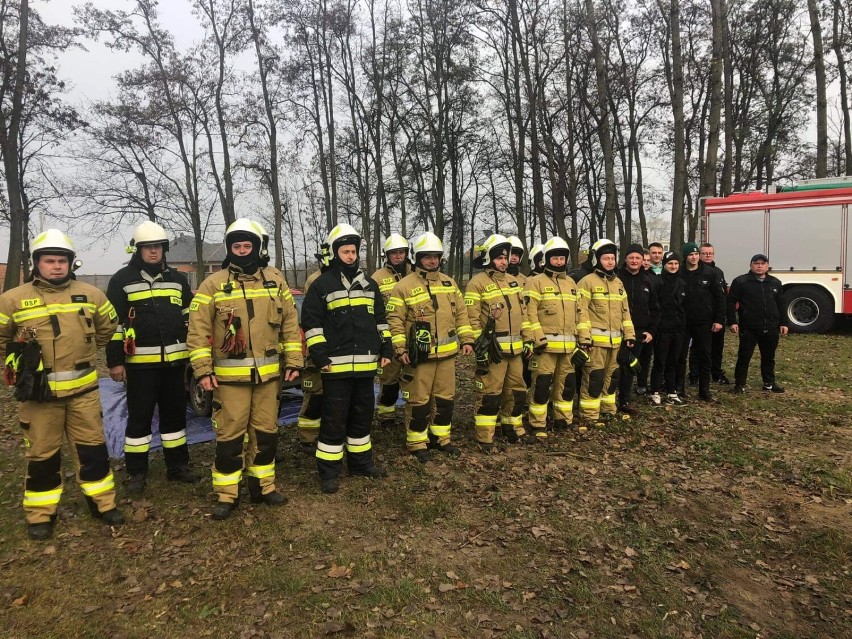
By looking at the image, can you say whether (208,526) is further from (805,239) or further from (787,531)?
(805,239)

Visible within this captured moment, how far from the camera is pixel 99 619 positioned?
10.1 feet

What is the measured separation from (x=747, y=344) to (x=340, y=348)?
21.2 feet

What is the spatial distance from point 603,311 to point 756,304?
2.95 metres

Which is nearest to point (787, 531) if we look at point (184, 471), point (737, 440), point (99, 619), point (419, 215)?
point (737, 440)

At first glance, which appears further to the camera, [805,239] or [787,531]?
[805,239]

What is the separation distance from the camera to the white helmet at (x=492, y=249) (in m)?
5.98

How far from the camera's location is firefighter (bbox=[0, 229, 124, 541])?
3.81 meters

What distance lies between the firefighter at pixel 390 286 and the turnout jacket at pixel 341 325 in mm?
1616

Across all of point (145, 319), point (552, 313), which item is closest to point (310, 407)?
point (145, 319)

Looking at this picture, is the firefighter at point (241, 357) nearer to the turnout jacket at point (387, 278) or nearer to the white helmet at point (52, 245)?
the white helmet at point (52, 245)

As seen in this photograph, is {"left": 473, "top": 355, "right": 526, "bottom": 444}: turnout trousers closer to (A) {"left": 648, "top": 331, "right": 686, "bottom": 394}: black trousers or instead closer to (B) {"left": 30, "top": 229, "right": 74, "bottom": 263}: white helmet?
(A) {"left": 648, "top": 331, "right": 686, "bottom": 394}: black trousers

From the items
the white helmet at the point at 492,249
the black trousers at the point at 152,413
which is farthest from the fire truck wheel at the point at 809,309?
the black trousers at the point at 152,413

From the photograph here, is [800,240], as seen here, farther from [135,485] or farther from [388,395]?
[135,485]

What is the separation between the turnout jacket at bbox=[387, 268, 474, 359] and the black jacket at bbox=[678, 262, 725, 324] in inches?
157
